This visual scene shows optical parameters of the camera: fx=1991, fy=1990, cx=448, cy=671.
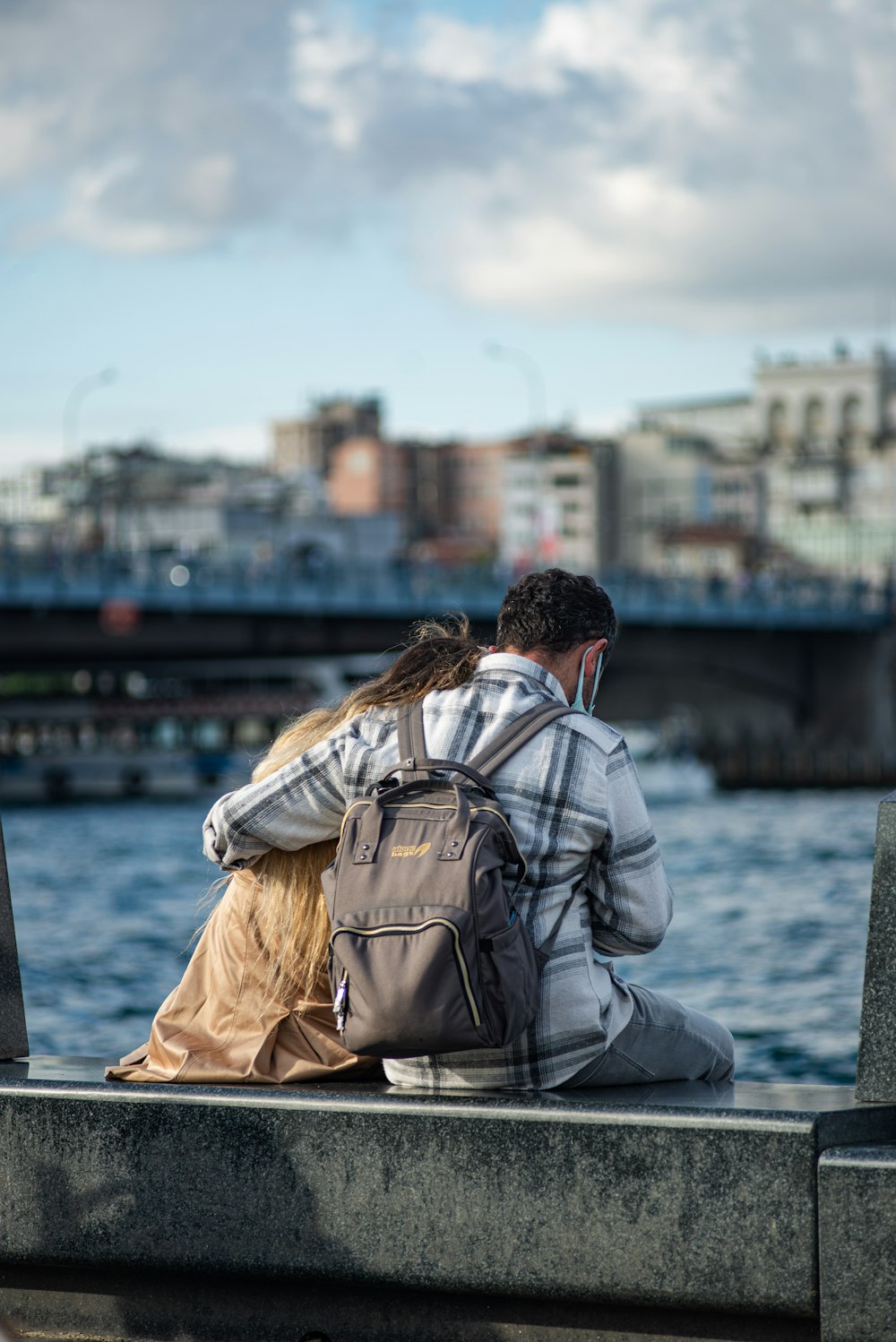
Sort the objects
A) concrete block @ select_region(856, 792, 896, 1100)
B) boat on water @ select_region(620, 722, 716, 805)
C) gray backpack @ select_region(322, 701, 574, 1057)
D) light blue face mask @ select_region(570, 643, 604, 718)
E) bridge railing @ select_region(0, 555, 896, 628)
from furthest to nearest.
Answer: boat on water @ select_region(620, 722, 716, 805) → bridge railing @ select_region(0, 555, 896, 628) → light blue face mask @ select_region(570, 643, 604, 718) → concrete block @ select_region(856, 792, 896, 1100) → gray backpack @ select_region(322, 701, 574, 1057)

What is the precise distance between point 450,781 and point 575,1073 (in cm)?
66

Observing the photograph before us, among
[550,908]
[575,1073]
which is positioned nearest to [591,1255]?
[575,1073]

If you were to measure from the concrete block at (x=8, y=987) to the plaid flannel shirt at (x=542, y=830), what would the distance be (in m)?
0.65

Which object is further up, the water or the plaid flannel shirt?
the plaid flannel shirt

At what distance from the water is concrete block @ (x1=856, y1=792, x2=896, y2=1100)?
2.55 meters

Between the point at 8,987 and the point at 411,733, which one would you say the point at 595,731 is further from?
the point at 8,987

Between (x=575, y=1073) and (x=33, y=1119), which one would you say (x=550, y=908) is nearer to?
(x=575, y=1073)

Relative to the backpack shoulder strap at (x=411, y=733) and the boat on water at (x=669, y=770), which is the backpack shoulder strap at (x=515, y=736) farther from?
the boat on water at (x=669, y=770)

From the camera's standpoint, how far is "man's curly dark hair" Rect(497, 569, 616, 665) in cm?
379

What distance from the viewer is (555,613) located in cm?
380

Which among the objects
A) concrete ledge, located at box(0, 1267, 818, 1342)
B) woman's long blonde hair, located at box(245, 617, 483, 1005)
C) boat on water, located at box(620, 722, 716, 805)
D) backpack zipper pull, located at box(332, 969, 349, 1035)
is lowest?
boat on water, located at box(620, 722, 716, 805)

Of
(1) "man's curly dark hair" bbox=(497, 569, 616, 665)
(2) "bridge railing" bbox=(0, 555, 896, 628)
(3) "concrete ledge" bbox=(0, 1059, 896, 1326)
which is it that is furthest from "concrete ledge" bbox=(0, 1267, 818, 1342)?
(2) "bridge railing" bbox=(0, 555, 896, 628)

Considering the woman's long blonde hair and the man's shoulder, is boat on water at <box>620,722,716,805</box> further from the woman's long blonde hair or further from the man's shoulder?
the man's shoulder

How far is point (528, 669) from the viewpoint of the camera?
3.81m
